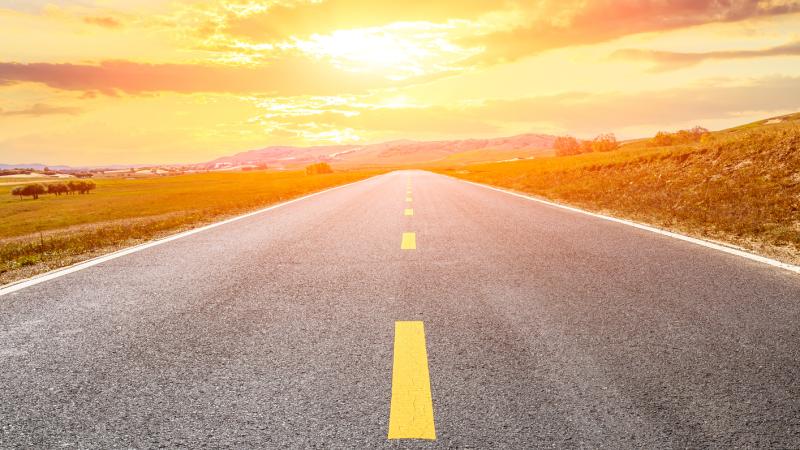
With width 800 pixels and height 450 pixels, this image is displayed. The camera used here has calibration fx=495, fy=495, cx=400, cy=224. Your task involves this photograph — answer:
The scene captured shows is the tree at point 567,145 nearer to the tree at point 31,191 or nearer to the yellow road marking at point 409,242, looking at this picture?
the tree at point 31,191

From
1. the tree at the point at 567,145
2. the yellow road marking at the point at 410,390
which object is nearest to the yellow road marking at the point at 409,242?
the yellow road marking at the point at 410,390

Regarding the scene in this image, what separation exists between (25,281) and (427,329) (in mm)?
5441

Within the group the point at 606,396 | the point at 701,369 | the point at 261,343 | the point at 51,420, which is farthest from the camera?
the point at 261,343

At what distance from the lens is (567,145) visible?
5074 inches

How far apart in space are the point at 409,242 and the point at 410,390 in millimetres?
5850

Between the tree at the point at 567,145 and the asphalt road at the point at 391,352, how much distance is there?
407 feet

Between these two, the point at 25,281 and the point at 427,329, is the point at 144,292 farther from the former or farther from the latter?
the point at 427,329

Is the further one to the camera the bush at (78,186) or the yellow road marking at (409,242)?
the bush at (78,186)

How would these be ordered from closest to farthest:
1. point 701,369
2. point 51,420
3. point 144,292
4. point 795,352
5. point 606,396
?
point 51,420 < point 606,396 < point 701,369 < point 795,352 < point 144,292

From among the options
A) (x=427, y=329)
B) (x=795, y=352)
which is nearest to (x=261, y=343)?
(x=427, y=329)

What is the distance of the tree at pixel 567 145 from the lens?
12406cm

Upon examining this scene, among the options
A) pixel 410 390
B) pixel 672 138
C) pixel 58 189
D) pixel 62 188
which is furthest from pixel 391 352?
pixel 58 189

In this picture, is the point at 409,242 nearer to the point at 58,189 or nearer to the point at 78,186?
the point at 78,186

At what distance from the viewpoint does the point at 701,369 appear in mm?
3211
